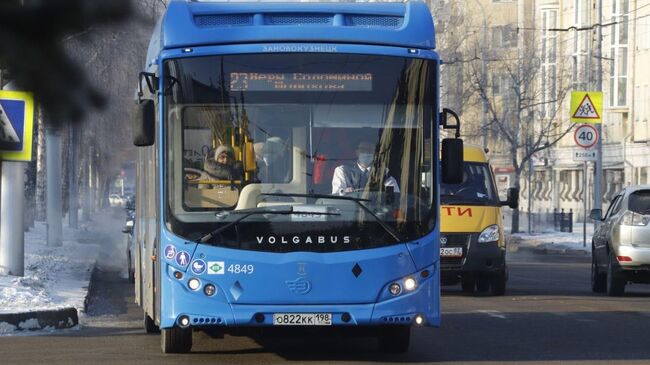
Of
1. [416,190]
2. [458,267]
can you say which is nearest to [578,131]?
[458,267]

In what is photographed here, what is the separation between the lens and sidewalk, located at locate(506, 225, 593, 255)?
39188 mm

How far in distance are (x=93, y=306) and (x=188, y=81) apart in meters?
8.03

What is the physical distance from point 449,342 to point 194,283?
326 cm

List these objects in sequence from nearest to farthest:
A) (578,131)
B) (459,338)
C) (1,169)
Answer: (1,169), (459,338), (578,131)

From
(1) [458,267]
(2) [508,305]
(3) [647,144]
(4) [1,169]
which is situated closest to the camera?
(4) [1,169]

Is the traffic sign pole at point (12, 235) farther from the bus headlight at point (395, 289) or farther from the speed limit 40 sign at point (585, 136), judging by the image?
the speed limit 40 sign at point (585, 136)

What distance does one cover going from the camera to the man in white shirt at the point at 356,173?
403 inches

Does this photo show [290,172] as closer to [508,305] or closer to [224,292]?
[224,292]

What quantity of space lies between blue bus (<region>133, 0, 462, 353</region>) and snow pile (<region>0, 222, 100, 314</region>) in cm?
437

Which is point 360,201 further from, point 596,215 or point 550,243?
point 550,243

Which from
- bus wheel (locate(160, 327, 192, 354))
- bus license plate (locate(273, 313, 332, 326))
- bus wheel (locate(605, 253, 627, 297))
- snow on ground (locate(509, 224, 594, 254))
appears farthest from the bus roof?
snow on ground (locate(509, 224, 594, 254))

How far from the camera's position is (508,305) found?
17.4 metres

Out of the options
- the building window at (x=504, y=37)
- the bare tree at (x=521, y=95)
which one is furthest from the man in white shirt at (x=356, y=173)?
the building window at (x=504, y=37)

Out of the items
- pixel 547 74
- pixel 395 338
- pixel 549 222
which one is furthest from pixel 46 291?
pixel 549 222
